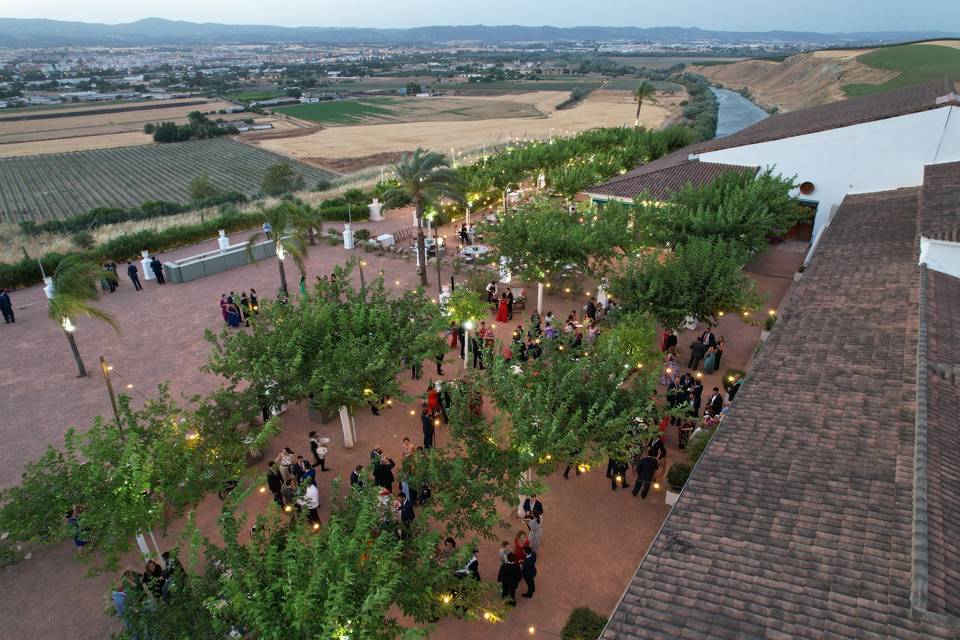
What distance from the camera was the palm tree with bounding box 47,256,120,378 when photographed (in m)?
15.7

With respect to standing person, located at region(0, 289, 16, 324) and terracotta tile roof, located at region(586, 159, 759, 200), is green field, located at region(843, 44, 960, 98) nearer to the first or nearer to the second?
terracotta tile roof, located at region(586, 159, 759, 200)

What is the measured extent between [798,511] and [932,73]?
103m

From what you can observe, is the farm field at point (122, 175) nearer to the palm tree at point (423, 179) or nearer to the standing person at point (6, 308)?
the standing person at point (6, 308)

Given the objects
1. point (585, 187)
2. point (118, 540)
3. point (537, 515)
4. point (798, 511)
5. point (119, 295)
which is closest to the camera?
point (798, 511)

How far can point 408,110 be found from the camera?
11250 cm

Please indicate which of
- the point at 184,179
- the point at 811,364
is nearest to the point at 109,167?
the point at 184,179

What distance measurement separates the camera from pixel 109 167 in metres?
67.4

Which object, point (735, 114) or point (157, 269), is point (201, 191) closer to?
point (157, 269)

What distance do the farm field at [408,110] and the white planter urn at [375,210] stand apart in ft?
220

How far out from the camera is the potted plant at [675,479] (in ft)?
40.1

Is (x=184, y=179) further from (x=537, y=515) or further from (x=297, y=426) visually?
(x=537, y=515)

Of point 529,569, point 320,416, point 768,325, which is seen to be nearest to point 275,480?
point 320,416

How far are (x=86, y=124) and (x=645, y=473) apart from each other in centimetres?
11611

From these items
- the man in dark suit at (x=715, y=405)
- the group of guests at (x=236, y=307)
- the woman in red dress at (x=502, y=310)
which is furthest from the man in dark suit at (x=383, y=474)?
the group of guests at (x=236, y=307)
